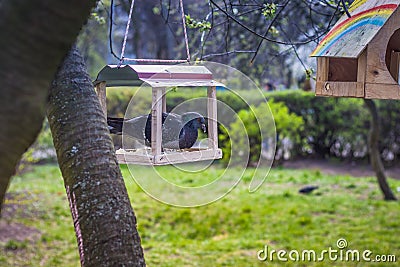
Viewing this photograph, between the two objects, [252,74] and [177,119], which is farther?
[252,74]

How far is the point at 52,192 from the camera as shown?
800 centimetres

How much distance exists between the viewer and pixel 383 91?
7.99 ft

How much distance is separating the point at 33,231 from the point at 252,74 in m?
3.11

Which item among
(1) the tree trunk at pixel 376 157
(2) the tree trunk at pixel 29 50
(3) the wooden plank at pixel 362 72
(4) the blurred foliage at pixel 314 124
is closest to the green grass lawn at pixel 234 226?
(1) the tree trunk at pixel 376 157

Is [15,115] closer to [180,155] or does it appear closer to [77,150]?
[77,150]

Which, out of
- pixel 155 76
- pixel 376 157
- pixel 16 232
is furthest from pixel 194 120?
pixel 376 157

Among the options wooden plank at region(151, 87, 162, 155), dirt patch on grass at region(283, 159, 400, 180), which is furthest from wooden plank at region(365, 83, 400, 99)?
dirt patch on grass at region(283, 159, 400, 180)

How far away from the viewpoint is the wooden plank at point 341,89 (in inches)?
98.9

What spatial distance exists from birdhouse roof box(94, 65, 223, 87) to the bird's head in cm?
18

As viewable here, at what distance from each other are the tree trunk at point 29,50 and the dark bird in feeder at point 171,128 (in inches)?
66.8

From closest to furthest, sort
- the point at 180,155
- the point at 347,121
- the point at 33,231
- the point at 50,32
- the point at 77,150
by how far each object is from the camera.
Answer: the point at 50,32 → the point at 77,150 → the point at 180,155 → the point at 33,231 → the point at 347,121

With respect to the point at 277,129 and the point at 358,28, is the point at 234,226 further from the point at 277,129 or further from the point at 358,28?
the point at 358,28

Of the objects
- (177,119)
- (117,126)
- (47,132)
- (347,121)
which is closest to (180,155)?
(177,119)

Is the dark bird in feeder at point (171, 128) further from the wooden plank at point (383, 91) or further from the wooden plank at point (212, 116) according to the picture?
the wooden plank at point (383, 91)
